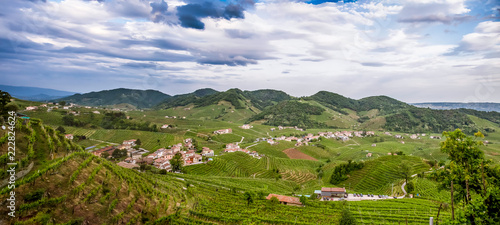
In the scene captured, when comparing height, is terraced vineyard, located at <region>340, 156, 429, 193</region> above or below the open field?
above

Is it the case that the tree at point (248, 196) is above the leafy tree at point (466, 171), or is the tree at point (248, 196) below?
below

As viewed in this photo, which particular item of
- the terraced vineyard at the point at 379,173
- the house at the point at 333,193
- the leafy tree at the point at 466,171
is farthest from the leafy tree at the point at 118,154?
the leafy tree at the point at 466,171

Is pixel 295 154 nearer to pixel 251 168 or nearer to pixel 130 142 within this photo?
pixel 251 168

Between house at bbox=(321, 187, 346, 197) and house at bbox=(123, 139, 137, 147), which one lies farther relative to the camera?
house at bbox=(123, 139, 137, 147)

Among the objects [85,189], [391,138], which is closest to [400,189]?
[85,189]

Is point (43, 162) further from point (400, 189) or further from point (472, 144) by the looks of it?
point (400, 189)

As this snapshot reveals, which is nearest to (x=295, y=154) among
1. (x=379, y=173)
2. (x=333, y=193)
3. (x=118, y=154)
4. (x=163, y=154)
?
(x=379, y=173)

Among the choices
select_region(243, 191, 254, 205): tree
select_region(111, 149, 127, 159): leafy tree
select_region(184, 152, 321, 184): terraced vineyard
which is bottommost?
select_region(184, 152, 321, 184): terraced vineyard

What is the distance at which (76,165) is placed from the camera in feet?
70.9

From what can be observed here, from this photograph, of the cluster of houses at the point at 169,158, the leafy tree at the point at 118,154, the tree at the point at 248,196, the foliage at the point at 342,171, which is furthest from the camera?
the leafy tree at the point at 118,154

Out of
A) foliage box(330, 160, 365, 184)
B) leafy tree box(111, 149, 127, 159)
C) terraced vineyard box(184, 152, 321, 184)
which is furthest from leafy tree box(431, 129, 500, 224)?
leafy tree box(111, 149, 127, 159)

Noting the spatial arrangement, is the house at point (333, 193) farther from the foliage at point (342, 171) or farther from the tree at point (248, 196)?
the tree at point (248, 196)

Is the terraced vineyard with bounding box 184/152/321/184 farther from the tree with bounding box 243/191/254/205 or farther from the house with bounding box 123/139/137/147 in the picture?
the house with bounding box 123/139/137/147

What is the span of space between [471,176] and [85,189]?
96.2ft
